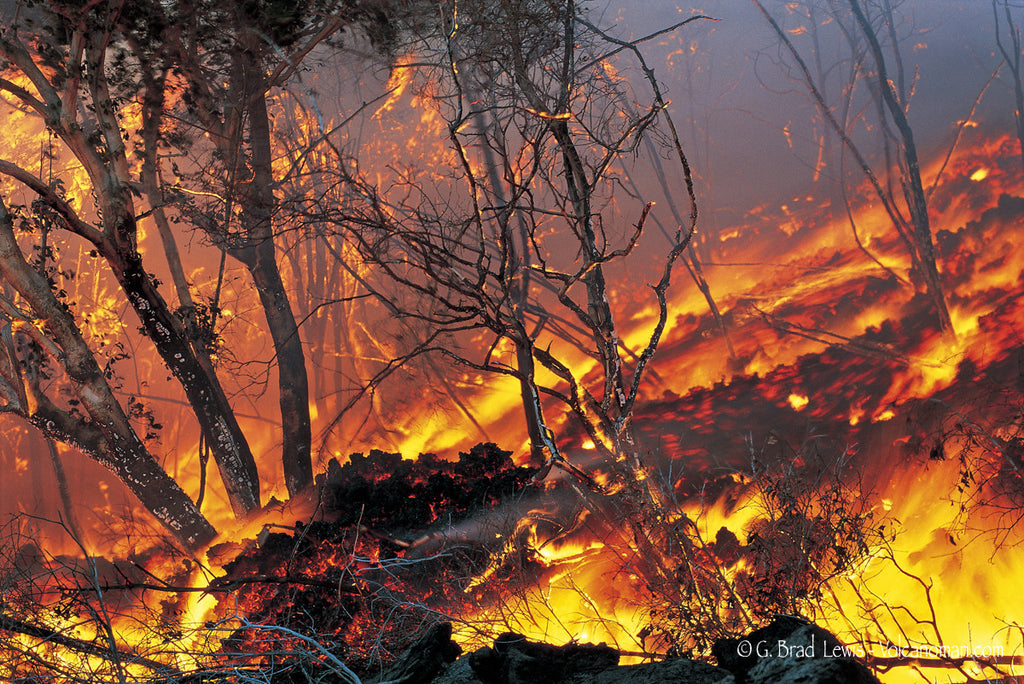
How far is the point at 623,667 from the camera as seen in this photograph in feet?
8.00

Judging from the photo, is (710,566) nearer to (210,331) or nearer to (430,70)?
(210,331)

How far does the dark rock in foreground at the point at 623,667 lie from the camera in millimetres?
2014

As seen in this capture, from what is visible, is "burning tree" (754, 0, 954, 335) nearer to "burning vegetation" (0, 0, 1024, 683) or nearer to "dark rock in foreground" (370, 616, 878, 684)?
"burning vegetation" (0, 0, 1024, 683)

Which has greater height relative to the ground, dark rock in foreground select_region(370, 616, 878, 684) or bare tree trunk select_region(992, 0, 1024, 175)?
bare tree trunk select_region(992, 0, 1024, 175)

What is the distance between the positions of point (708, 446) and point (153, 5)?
6.25 meters

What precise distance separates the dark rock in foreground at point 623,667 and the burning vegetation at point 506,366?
0.07 feet

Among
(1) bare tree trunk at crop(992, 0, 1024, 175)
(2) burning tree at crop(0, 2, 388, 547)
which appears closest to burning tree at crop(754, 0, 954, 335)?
→ (1) bare tree trunk at crop(992, 0, 1024, 175)

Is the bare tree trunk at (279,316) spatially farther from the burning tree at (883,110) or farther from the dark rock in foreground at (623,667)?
Answer: the burning tree at (883,110)

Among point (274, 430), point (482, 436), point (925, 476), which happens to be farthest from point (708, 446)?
point (274, 430)

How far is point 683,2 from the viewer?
10016mm

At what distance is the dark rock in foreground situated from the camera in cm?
201

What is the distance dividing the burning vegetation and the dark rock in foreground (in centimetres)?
2

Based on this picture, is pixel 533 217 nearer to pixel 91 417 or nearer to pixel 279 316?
pixel 279 316

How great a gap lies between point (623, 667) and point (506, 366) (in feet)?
5.90
